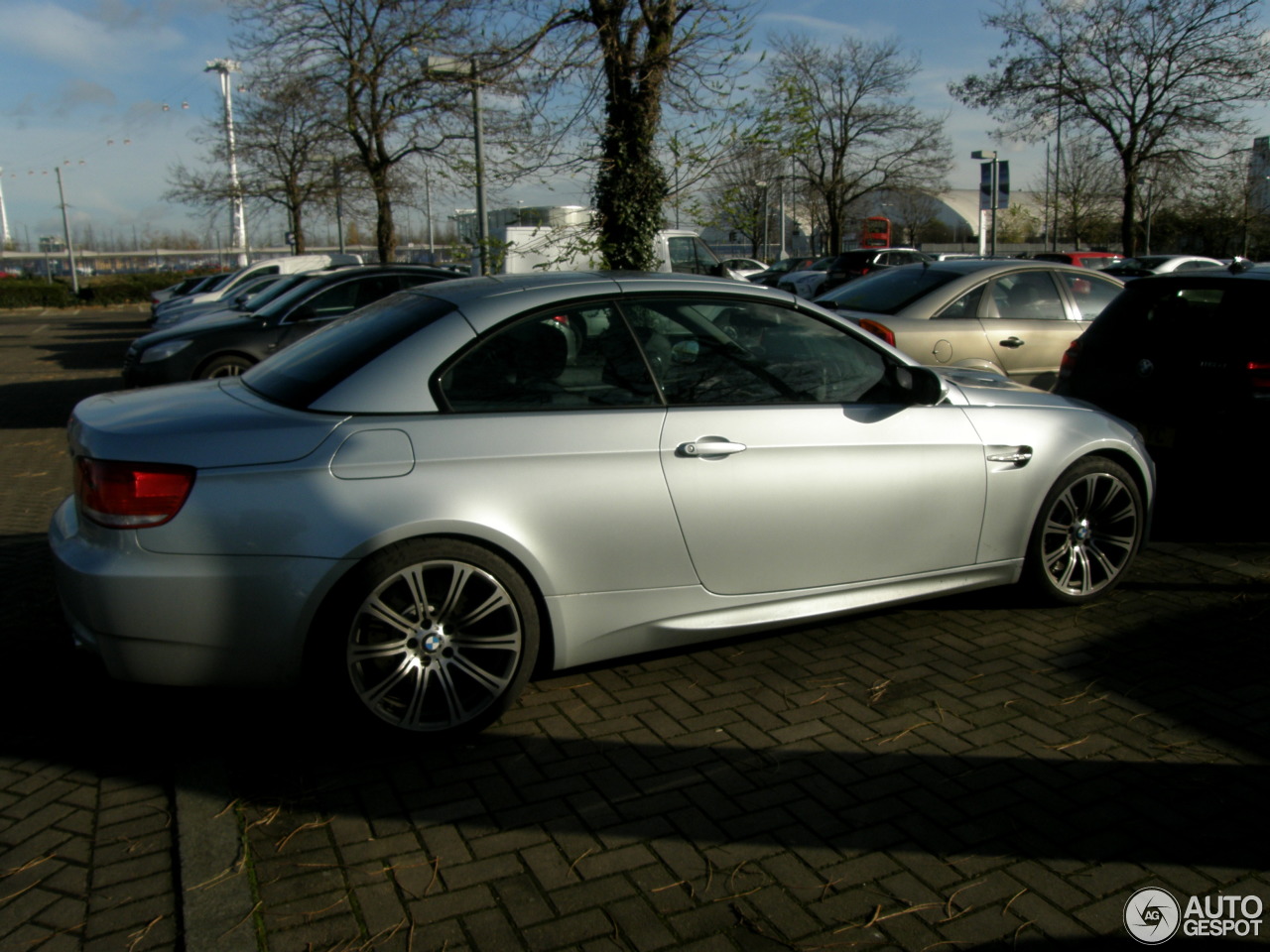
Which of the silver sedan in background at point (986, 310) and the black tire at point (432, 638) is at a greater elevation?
the silver sedan in background at point (986, 310)

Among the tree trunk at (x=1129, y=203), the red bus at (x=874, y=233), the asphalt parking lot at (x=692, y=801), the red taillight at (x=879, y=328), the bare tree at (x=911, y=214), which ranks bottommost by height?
the asphalt parking lot at (x=692, y=801)

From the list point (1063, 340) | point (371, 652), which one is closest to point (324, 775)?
point (371, 652)

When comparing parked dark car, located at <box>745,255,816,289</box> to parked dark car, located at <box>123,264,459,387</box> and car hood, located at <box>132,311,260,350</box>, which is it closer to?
parked dark car, located at <box>123,264,459,387</box>

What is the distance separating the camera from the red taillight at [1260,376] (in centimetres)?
608

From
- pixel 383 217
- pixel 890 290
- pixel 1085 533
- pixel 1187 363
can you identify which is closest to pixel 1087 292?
pixel 890 290

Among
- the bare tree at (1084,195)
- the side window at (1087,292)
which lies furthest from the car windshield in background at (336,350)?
the bare tree at (1084,195)

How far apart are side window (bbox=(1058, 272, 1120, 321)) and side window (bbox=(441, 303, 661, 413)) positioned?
643cm

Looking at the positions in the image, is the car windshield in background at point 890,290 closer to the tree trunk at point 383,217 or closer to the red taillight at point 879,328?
the red taillight at point 879,328

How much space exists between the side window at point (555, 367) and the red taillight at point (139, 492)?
0.94m

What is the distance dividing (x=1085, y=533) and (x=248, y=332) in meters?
9.07

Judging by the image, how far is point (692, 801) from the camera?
336 centimetres

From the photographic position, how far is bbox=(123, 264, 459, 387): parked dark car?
11008 millimetres

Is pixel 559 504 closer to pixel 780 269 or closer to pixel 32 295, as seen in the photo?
pixel 780 269

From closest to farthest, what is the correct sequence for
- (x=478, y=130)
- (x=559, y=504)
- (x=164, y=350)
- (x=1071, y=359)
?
(x=559, y=504) < (x=1071, y=359) < (x=164, y=350) < (x=478, y=130)
